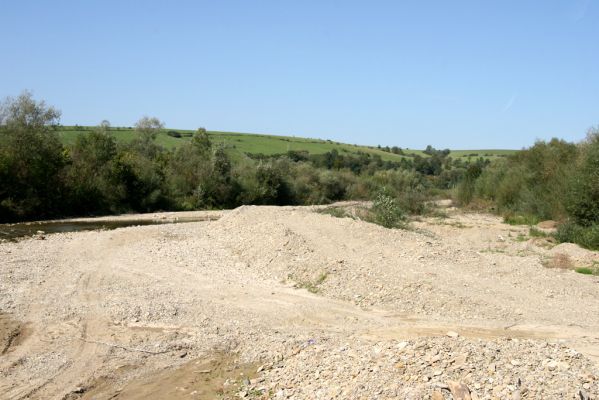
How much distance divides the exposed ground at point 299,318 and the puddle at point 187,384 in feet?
0.10

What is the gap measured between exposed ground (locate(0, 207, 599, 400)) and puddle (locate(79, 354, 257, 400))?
3 cm

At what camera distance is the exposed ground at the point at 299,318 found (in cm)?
664

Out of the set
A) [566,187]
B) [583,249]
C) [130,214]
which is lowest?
[130,214]

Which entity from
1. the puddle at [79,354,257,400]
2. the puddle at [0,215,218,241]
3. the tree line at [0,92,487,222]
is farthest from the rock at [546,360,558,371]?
the puddle at [0,215,218,241]

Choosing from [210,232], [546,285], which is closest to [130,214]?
[210,232]

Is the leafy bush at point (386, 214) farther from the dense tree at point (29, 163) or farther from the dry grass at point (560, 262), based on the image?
the dense tree at point (29, 163)

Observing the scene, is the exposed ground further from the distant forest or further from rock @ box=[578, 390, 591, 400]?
the distant forest

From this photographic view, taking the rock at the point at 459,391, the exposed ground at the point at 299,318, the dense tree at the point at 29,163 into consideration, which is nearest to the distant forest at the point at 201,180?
the dense tree at the point at 29,163

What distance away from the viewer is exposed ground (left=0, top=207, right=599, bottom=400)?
261 inches

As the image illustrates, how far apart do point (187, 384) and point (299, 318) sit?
11.4ft

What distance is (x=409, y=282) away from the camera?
12.5m

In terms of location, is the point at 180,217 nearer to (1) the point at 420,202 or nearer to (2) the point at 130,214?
(2) the point at 130,214

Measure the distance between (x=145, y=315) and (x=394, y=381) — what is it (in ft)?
19.9

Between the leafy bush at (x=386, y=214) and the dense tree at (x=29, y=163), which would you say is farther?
the dense tree at (x=29, y=163)
